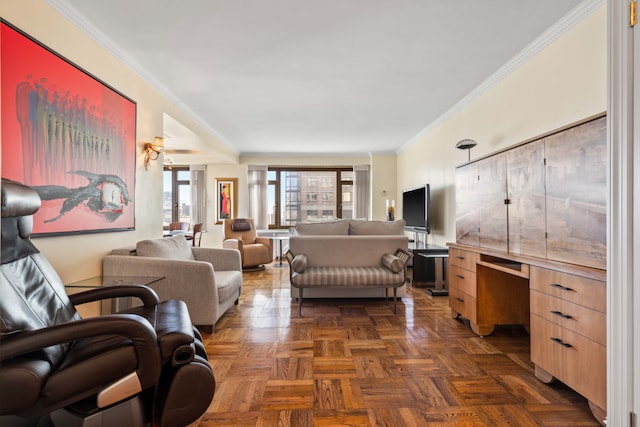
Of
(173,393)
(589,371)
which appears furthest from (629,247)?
(173,393)

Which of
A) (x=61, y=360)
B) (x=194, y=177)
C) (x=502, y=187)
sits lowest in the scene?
(x=61, y=360)

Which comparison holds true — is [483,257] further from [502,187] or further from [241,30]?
[241,30]

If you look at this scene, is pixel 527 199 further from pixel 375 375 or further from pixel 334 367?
pixel 334 367

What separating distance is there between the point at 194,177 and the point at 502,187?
7.17 m

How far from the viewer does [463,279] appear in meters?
3.04

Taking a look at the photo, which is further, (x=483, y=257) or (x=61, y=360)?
(x=483, y=257)

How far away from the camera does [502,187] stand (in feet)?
8.63

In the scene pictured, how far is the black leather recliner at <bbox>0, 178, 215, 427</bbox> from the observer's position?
1.12 m

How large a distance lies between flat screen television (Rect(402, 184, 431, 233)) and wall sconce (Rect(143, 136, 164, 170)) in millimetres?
3612

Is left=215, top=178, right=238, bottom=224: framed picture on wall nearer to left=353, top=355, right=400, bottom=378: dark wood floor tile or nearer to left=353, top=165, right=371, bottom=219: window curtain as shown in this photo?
left=353, top=165, right=371, bottom=219: window curtain

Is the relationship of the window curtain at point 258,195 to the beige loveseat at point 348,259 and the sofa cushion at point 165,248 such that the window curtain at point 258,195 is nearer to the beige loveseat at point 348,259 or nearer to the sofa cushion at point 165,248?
the beige loveseat at point 348,259

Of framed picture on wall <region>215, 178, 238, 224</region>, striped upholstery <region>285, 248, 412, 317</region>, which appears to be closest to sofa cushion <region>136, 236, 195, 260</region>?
striped upholstery <region>285, 248, 412, 317</region>

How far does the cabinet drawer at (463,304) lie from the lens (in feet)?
9.37

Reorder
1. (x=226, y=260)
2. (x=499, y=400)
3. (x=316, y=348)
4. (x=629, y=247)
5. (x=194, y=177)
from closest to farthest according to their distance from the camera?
(x=629, y=247) < (x=499, y=400) < (x=316, y=348) < (x=226, y=260) < (x=194, y=177)
